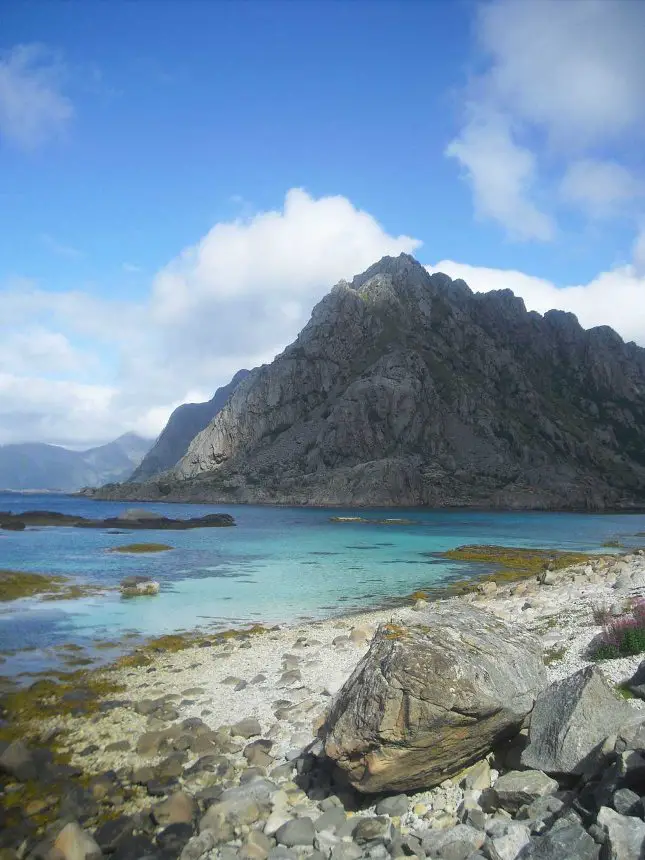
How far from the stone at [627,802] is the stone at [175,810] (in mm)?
6333

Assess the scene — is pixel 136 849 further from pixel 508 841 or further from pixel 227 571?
pixel 227 571

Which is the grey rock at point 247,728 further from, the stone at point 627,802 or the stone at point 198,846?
the stone at point 627,802

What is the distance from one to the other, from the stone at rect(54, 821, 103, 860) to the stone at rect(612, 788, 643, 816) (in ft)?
23.1

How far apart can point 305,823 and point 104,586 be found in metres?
28.7

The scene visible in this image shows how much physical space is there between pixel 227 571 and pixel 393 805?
116ft

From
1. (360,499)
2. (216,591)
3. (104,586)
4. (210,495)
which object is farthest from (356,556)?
(210,495)

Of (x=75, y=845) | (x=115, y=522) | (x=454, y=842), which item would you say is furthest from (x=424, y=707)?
(x=115, y=522)

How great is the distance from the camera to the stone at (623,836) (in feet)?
18.1

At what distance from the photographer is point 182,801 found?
9203 mm

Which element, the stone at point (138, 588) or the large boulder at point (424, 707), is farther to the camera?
the stone at point (138, 588)

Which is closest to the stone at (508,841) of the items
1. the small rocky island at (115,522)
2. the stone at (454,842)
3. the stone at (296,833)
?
the stone at (454,842)

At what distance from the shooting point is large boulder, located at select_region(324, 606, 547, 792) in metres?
8.03

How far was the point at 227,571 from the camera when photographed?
42.2 metres

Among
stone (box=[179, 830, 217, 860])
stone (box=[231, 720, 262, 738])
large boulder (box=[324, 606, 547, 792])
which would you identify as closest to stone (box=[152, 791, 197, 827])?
stone (box=[179, 830, 217, 860])
